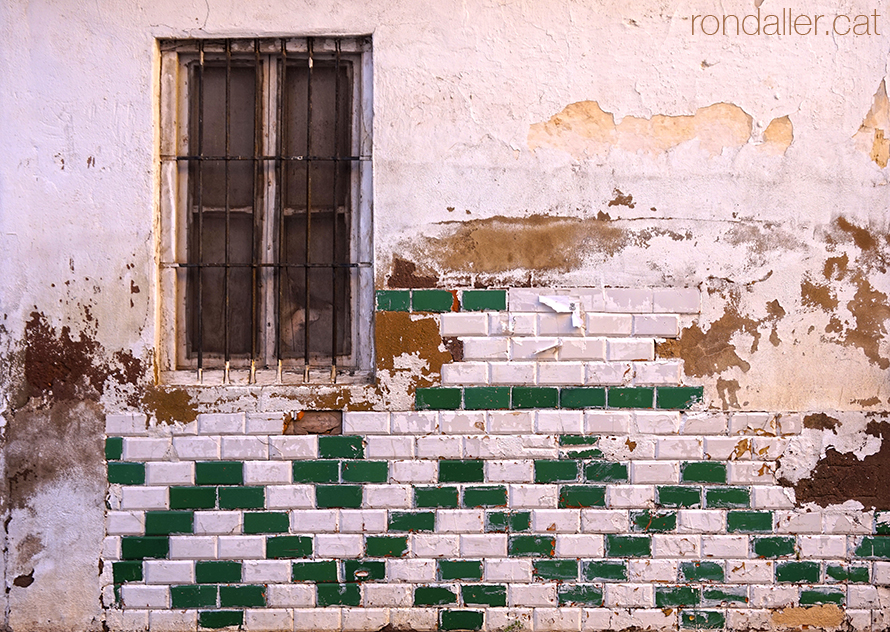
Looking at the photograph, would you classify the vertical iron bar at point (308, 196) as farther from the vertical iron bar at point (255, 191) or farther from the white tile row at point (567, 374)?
the white tile row at point (567, 374)

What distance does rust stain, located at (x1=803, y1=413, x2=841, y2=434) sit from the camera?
2938 millimetres

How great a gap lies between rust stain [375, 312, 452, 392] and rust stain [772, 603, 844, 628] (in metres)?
1.91

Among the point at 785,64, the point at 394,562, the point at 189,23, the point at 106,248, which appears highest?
the point at 189,23

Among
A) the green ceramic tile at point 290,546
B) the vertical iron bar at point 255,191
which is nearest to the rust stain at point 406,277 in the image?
the vertical iron bar at point 255,191

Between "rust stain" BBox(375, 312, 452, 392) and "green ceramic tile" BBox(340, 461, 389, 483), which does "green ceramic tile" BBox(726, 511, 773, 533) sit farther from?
"green ceramic tile" BBox(340, 461, 389, 483)

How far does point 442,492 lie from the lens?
115 inches

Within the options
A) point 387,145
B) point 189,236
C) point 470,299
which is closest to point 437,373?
point 470,299

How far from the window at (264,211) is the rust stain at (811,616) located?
222 centimetres

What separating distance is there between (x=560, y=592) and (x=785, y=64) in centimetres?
264

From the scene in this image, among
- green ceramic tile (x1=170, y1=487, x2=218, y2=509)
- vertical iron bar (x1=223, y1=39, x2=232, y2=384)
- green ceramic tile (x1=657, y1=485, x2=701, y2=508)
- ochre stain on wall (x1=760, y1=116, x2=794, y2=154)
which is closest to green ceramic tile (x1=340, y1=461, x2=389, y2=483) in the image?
green ceramic tile (x1=170, y1=487, x2=218, y2=509)

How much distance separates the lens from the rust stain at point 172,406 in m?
2.96

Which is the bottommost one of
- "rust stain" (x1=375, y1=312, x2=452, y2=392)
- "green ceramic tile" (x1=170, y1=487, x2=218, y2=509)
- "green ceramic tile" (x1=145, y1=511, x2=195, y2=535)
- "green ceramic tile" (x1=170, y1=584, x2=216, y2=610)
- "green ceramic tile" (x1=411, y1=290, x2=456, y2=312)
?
"green ceramic tile" (x1=170, y1=584, x2=216, y2=610)

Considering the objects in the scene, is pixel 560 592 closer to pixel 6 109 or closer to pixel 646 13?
pixel 646 13

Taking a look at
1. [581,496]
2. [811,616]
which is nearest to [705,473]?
[581,496]
